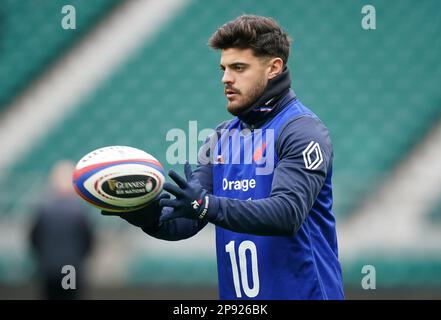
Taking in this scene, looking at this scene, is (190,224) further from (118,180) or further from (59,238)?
(59,238)

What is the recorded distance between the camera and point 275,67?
132 inches

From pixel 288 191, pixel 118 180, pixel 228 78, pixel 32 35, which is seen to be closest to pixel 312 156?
pixel 288 191

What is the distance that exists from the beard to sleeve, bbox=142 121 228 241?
0.29 meters

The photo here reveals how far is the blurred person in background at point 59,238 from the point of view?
7.25 meters

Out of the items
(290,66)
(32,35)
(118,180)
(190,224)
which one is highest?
(32,35)

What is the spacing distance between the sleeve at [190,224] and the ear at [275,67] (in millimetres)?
398

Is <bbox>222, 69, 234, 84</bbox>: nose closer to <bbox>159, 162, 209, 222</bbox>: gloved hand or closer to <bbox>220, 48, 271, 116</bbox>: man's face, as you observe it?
<bbox>220, 48, 271, 116</bbox>: man's face

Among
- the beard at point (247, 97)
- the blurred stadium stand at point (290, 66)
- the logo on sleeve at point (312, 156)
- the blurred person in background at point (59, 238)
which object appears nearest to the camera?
the logo on sleeve at point (312, 156)

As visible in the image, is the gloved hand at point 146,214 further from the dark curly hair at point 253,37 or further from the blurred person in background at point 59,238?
the blurred person in background at point 59,238

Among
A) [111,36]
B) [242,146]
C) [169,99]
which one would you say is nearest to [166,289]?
[169,99]

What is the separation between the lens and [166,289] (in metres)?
8.31

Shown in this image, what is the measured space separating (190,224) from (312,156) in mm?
744

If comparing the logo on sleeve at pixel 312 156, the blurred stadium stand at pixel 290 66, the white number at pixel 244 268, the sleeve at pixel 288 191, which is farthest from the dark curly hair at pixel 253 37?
the blurred stadium stand at pixel 290 66
